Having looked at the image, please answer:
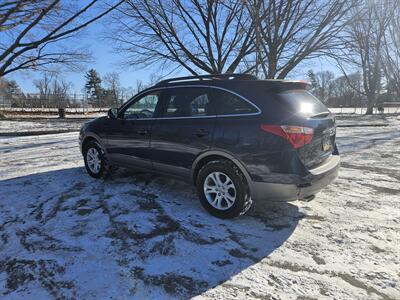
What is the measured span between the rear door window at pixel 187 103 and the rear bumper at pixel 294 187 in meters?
1.13

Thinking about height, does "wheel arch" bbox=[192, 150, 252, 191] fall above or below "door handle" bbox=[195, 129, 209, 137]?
below

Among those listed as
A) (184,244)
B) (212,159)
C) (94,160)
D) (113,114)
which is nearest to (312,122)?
(212,159)

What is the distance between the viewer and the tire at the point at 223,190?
3.65 m

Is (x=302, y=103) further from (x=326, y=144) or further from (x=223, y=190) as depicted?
(x=223, y=190)

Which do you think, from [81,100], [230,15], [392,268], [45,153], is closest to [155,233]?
[392,268]

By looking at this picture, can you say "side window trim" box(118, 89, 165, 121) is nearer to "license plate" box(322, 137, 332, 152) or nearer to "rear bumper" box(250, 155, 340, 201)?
"rear bumper" box(250, 155, 340, 201)

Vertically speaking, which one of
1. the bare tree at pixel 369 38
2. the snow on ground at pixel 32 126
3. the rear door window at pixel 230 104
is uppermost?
the bare tree at pixel 369 38

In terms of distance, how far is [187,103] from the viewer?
13.9ft

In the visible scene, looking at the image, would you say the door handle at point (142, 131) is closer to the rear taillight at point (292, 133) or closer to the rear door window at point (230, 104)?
the rear door window at point (230, 104)

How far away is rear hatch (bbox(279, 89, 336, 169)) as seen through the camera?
11.2ft

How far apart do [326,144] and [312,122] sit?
1.72 ft

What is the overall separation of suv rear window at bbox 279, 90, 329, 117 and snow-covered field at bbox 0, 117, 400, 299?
1369 millimetres

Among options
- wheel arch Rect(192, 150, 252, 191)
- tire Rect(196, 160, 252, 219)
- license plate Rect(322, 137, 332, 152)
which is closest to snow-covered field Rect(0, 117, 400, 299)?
tire Rect(196, 160, 252, 219)

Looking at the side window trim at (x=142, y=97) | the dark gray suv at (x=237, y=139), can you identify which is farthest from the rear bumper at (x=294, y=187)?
the side window trim at (x=142, y=97)
